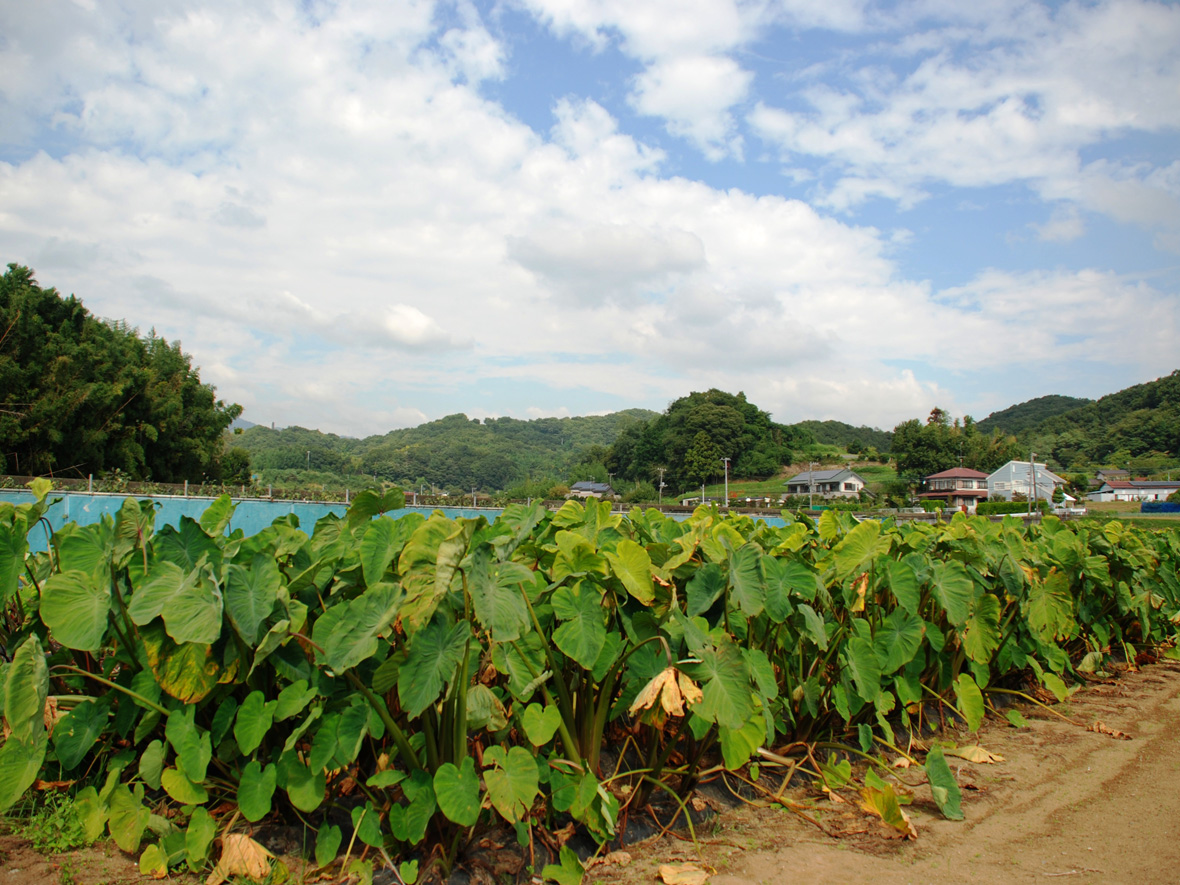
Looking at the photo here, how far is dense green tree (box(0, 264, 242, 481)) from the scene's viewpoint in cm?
2322

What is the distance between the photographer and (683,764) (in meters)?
2.07

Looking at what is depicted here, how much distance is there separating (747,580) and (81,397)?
94.2 ft

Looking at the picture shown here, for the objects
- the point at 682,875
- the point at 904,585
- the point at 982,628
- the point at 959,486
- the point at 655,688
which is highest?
the point at 904,585

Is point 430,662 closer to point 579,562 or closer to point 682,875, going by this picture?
point 579,562

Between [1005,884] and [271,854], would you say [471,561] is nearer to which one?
[271,854]

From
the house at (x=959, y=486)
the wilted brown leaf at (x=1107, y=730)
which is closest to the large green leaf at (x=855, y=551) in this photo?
the wilted brown leaf at (x=1107, y=730)

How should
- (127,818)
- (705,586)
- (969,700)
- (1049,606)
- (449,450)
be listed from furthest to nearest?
(449,450)
(1049,606)
(969,700)
(705,586)
(127,818)

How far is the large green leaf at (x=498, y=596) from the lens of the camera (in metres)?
1.37

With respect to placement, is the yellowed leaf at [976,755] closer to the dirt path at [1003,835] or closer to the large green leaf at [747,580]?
the dirt path at [1003,835]

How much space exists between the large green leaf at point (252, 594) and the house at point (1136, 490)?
238ft

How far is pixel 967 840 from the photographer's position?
1944 mm

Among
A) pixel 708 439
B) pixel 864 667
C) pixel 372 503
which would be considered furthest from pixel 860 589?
pixel 708 439

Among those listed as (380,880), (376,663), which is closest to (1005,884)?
(380,880)

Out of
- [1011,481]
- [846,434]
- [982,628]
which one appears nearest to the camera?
[982,628]
